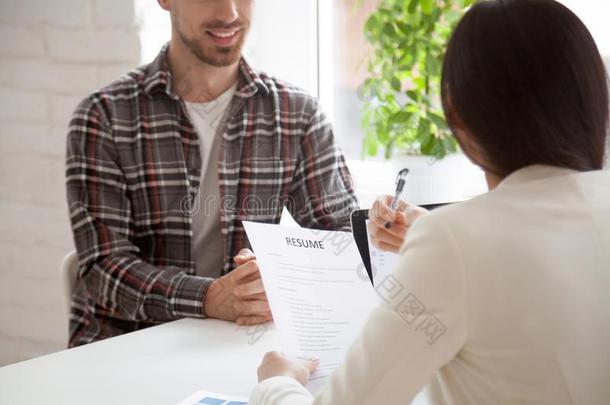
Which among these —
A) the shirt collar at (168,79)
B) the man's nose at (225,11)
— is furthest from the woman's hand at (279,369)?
the man's nose at (225,11)

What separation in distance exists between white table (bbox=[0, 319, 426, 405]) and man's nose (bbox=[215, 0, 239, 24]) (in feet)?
2.43

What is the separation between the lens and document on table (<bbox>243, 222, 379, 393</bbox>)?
1140 millimetres

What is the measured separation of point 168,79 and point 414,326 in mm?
1135

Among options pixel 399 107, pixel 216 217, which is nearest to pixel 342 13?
pixel 399 107

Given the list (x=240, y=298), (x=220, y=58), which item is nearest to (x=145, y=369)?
(x=240, y=298)

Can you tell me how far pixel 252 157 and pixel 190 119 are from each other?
16cm

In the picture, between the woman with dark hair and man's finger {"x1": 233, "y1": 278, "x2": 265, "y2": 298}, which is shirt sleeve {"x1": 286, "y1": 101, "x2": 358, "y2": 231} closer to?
man's finger {"x1": 233, "y1": 278, "x2": 265, "y2": 298}

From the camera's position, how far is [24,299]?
7.84ft

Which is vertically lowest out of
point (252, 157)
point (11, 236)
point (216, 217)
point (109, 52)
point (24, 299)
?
point (24, 299)

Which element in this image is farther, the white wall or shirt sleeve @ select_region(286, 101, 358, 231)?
the white wall

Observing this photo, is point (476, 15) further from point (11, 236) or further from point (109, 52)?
point (11, 236)

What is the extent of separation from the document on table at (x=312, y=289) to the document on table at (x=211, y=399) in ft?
0.37

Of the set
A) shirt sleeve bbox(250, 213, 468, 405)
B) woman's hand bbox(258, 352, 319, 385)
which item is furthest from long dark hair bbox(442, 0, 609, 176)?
woman's hand bbox(258, 352, 319, 385)

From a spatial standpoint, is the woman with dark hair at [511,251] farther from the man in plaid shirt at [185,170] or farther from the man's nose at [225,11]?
the man's nose at [225,11]
